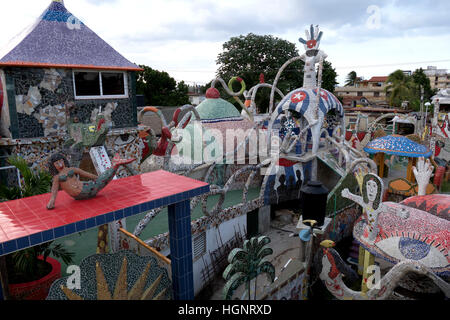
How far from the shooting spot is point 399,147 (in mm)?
14977

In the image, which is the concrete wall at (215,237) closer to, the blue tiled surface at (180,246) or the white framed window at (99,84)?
the blue tiled surface at (180,246)

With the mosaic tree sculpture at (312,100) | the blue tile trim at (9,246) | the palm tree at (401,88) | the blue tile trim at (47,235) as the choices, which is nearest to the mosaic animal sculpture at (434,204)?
the mosaic tree sculpture at (312,100)

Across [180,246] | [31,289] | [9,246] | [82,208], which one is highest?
[82,208]

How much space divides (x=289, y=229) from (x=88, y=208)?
9997 millimetres

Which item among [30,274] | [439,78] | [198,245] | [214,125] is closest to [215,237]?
[198,245]

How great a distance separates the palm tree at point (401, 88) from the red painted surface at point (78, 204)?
50.7 meters

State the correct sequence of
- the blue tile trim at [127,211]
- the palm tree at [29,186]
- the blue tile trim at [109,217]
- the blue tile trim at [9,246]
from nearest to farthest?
the blue tile trim at [9,246] → the blue tile trim at [109,217] → the blue tile trim at [127,211] → the palm tree at [29,186]

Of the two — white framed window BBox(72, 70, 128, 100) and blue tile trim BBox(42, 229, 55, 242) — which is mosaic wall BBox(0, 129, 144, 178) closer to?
white framed window BBox(72, 70, 128, 100)

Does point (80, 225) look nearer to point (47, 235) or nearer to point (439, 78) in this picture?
point (47, 235)

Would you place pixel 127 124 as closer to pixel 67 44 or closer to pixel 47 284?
pixel 67 44

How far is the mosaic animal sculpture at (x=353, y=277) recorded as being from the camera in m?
6.14

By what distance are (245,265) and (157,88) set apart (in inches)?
1458

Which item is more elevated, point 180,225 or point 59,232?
point 59,232

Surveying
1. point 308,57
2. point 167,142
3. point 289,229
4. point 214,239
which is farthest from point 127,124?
point 308,57
